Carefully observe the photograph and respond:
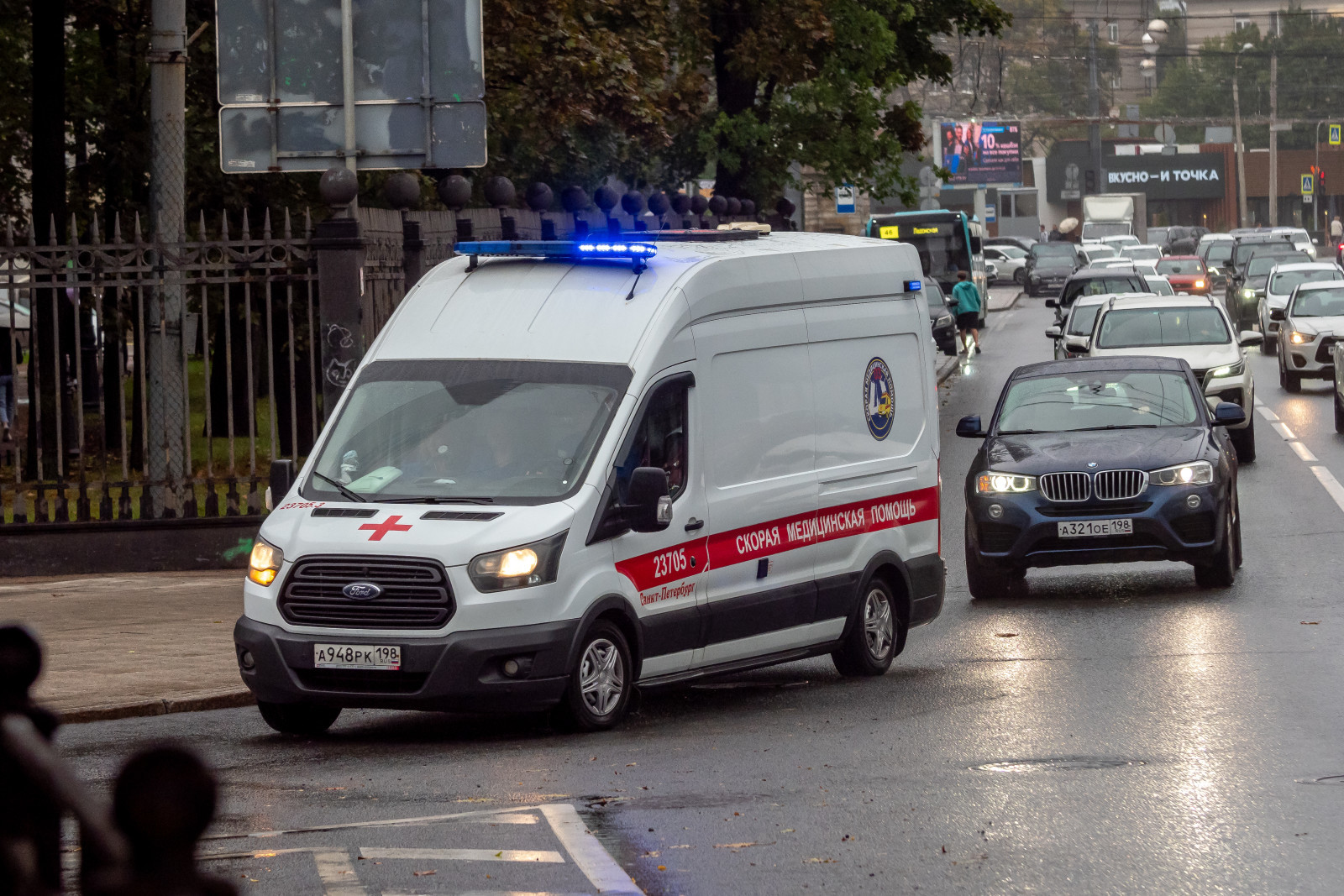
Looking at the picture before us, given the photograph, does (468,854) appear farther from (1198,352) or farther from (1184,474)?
(1198,352)

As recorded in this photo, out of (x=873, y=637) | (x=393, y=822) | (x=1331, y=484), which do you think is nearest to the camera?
(x=393, y=822)

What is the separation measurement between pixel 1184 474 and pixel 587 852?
833 cm

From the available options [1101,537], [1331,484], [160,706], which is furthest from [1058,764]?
[1331,484]

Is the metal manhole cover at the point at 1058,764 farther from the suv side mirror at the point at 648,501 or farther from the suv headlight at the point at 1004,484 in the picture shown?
the suv headlight at the point at 1004,484

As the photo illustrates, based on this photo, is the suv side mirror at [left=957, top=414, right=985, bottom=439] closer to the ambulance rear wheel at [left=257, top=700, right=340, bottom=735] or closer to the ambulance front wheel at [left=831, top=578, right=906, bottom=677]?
the ambulance front wheel at [left=831, top=578, right=906, bottom=677]

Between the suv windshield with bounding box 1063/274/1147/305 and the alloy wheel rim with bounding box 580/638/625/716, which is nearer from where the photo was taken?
the alloy wheel rim with bounding box 580/638/625/716

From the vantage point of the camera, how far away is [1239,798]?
22.8ft

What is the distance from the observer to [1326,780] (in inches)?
285

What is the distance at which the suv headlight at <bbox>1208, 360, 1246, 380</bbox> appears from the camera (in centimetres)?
2269

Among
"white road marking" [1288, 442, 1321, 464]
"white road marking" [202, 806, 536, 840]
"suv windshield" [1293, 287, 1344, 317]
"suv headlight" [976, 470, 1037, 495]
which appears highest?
"suv windshield" [1293, 287, 1344, 317]

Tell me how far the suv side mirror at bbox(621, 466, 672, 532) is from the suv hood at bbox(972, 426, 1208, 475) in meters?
5.33

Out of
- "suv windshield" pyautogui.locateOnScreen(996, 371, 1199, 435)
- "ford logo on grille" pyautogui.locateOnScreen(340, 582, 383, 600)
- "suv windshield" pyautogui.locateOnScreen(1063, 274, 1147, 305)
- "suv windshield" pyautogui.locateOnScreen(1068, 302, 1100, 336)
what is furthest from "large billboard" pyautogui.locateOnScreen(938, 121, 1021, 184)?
"ford logo on grille" pyautogui.locateOnScreen(340, 582, 383, 600)

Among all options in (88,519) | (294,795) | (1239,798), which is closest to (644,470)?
(294,795)

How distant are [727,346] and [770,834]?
3.77m
